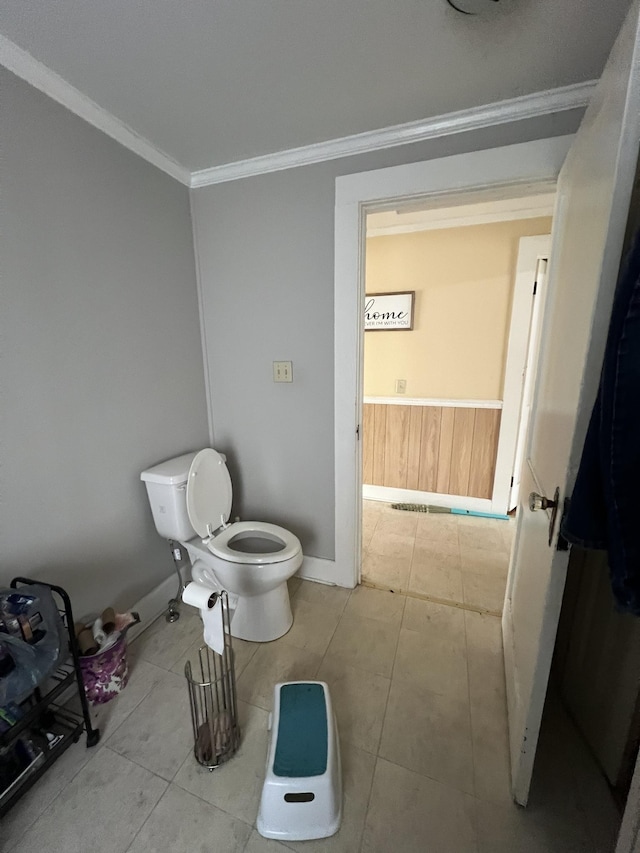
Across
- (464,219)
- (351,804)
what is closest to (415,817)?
(351,804)

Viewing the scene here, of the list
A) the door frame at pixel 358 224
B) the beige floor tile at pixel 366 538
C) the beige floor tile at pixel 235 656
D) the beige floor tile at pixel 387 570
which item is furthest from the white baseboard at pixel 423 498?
the beige floor tile at pixel 235 656

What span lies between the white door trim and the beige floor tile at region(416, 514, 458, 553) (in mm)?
386

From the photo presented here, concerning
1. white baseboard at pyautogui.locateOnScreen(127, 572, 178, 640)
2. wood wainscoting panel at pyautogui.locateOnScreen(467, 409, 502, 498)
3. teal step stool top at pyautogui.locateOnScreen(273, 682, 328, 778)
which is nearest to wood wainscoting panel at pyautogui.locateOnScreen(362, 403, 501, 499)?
wood wainscoting panel at pyautogui.locateOnScreen(467, 409, 502, 498)

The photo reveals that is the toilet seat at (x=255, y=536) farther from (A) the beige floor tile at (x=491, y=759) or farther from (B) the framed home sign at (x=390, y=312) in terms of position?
Answer: (B) the framed home sign at (x=390, y=312)

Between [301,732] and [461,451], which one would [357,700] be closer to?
[301,732]

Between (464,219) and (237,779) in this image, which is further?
(464,219)

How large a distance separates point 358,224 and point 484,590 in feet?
6.36

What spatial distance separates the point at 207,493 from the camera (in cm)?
162

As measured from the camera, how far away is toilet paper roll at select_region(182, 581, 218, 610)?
3.62 ft

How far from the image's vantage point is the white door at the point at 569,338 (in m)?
0.61

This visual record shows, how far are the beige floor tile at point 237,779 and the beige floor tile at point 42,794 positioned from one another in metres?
0.34

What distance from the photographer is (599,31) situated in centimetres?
95

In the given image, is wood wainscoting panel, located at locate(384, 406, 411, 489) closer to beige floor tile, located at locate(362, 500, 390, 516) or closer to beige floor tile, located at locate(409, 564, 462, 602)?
beige floor tile, located at locate(362, 500, 390, 516)

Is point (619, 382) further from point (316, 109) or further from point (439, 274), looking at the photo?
point (439, 274)
